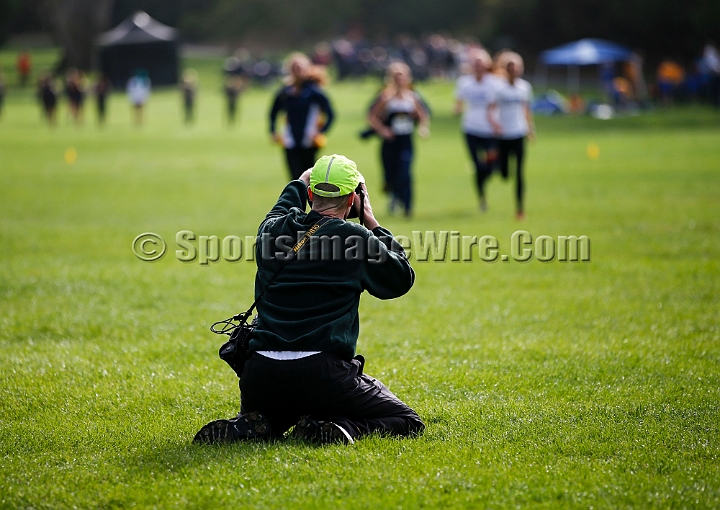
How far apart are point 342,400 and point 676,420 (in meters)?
2.08

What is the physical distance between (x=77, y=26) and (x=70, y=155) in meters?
42.9

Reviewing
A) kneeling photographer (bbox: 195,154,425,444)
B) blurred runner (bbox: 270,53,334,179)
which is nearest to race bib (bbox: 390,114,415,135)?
blurred runner (bbox: 270,53,334,179)

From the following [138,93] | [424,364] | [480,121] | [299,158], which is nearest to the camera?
[424,364]

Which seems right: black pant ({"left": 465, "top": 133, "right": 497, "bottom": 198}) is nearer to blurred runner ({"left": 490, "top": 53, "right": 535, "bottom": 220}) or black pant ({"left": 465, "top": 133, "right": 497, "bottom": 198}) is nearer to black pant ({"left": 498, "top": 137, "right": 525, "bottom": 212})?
black pant ({"left": 498, "top": 137, "right": 525, "bottom": 212})

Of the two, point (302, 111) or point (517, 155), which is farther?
point (517, 155)

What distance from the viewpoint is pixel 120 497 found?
171 inches

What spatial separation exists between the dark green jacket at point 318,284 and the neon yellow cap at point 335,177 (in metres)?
0.16

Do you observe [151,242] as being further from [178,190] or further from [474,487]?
[474,487]

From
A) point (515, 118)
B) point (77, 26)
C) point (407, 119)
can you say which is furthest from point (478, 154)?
point (77, 26)

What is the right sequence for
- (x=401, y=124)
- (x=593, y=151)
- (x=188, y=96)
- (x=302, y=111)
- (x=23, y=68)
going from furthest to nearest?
(x=23, y=68) → (x=188, y=96) → (x=593, y=151) → (x=401, y=124) → (x=302, y=111)

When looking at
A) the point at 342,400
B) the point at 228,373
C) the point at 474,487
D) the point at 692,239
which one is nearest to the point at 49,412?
the point at 228,373

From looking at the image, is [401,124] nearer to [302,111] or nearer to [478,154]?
[478,154]

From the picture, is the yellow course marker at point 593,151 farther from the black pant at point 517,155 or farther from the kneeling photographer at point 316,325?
the kneeling photographer at point 316,325

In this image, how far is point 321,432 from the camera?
4.94m
